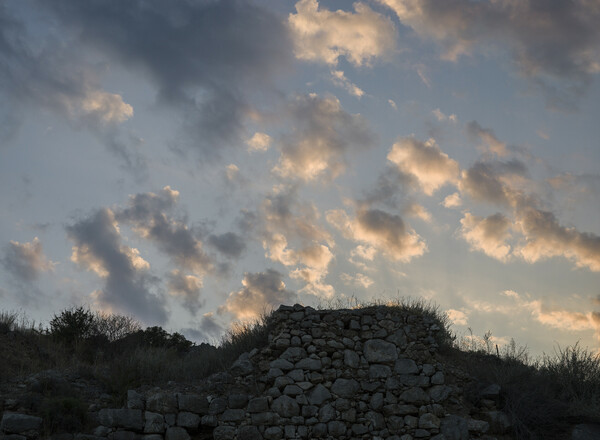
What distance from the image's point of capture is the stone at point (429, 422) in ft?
35.0

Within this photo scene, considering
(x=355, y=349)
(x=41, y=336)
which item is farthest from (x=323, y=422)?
(x=41, y=336)

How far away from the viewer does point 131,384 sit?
1139 cm

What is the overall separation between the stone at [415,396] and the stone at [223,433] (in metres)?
3.60

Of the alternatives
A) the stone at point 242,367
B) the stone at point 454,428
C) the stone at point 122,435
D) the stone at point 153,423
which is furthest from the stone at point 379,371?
the stone at point 122,435

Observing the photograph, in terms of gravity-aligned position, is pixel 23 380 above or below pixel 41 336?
below

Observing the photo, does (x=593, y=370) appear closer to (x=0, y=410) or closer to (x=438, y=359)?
(x=438, y=359)

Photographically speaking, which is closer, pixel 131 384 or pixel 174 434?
pixel 174 434

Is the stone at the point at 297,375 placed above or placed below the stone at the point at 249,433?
above

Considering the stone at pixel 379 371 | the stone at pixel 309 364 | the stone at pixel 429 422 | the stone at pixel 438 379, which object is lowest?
the stone at pixel 429 422

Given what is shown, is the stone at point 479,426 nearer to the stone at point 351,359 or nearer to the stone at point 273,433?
the stone at point 351,359

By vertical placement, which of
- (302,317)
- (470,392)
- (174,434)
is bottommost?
(174,434)

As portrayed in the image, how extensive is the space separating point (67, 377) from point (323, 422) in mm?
5784

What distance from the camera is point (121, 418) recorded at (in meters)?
10.0

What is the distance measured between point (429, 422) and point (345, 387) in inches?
73.0
